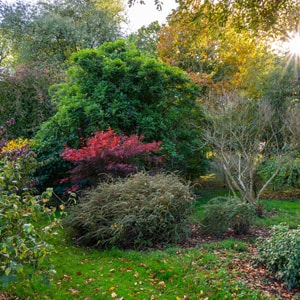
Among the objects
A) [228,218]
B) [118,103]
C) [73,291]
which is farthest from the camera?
[118,103]

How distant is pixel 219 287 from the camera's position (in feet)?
12.8

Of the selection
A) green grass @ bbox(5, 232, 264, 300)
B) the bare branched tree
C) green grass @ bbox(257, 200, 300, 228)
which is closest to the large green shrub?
the bare branched tree

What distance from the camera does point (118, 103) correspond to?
8.41 metres

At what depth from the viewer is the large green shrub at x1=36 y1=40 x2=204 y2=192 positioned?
8406 millimetres

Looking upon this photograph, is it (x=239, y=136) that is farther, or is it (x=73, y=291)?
(x=239, y=136)

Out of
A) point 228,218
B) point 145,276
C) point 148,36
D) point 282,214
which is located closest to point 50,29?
point 148,36

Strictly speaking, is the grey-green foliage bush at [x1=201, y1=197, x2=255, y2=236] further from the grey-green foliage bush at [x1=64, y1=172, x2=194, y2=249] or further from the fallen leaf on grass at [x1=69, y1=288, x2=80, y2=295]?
the fallen leaf on grass at [x1=69, y1=288, x2=80, y2=295]

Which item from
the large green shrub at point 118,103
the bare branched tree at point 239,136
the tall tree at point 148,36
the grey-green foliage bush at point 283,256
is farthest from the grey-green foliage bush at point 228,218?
the tall tree at point 148,36

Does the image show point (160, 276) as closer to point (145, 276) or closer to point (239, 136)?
point (145, 276)

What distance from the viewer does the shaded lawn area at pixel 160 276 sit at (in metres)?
3.84

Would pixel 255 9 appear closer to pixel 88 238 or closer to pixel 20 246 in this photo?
pixel 88 238

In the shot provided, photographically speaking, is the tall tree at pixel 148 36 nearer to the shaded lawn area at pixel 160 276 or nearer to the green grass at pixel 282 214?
the green grass at pixel 282 214

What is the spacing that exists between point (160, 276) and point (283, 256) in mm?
1645

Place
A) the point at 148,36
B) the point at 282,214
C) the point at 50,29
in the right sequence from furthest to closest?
the point at 148,36 < the point at 50,29 < the point at 282,214
